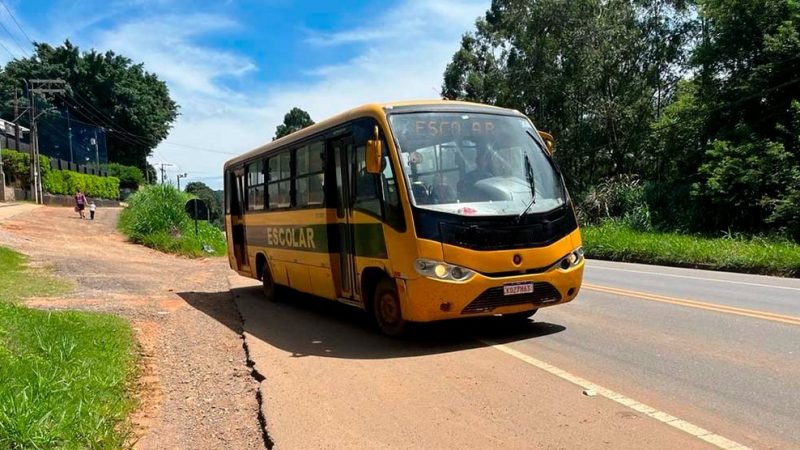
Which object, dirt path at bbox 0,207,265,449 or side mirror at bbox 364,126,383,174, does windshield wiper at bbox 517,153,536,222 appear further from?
dirt path at bbox 0,207,265,449

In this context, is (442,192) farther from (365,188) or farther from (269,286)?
(269,286)

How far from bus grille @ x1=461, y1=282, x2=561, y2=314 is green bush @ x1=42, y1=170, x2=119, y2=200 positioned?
163 ft

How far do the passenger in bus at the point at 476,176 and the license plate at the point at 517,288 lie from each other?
3.18ft

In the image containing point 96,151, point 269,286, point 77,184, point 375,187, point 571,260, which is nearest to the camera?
point 571,260

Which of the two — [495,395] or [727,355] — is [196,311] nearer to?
[495,395]

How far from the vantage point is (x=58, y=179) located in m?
50.5

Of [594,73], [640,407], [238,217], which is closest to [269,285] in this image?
[238,217]

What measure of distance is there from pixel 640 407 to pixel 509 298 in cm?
227

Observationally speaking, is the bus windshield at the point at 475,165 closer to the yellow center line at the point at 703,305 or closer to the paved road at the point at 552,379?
the paved road at the point at 552,379

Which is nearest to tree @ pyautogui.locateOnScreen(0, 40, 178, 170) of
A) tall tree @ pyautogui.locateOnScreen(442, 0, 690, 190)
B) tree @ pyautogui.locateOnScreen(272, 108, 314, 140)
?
tree @ pyautogui.locateOnScreen(272, 108, 314, 140)

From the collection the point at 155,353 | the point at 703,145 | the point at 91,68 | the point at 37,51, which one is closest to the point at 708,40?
the point at 703,145

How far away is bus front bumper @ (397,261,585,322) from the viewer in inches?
260

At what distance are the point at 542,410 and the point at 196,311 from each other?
7.81 m

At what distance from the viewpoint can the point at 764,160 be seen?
2041 cm
